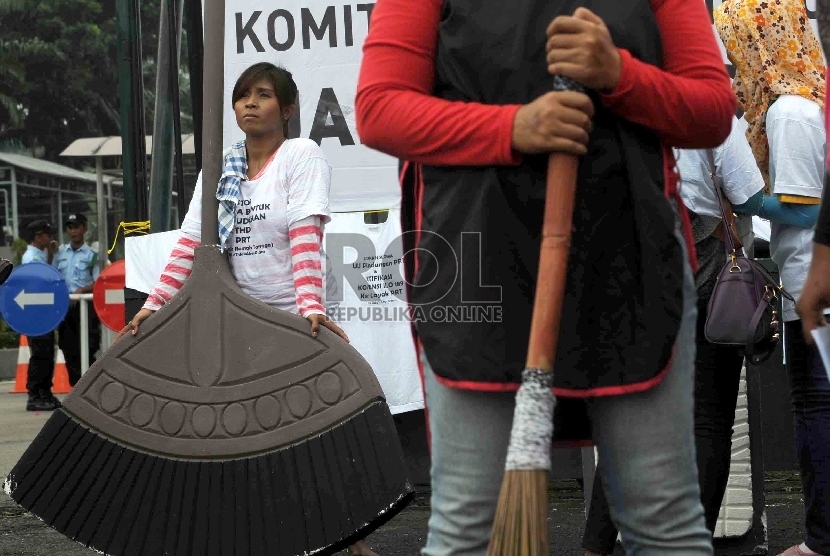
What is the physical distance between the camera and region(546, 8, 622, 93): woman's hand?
188 centimetres

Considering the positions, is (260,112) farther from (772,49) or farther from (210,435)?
(772,49)

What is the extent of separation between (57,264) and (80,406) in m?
10.3

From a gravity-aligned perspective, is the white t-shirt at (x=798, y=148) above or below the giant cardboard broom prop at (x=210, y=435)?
above

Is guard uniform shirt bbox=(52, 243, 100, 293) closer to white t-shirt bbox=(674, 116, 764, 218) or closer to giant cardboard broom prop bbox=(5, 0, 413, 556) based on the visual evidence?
giant cardboard broom prop bbox=(5, 0, 413, 556)

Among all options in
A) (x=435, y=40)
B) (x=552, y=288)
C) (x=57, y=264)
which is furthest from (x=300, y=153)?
(x=57, y=264)

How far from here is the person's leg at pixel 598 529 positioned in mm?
3730

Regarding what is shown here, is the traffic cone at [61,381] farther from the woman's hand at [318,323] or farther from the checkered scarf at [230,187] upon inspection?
the woman's hand at [318,323]

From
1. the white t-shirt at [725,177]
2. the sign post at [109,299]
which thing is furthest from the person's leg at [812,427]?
the sign post at [109,299]

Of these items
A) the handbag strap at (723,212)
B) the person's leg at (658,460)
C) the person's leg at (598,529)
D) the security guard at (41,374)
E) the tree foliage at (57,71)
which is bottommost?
the security guard at (41,374)

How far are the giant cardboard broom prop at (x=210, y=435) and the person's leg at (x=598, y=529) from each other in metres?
0.76

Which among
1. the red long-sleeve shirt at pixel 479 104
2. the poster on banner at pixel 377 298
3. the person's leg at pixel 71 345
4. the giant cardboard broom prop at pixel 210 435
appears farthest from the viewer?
the person's leg at pixel 71 345

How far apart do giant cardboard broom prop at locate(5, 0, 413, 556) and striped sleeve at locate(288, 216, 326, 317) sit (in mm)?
407

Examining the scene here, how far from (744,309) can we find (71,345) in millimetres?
9086

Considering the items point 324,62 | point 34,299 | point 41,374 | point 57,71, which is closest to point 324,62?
point 324,62
